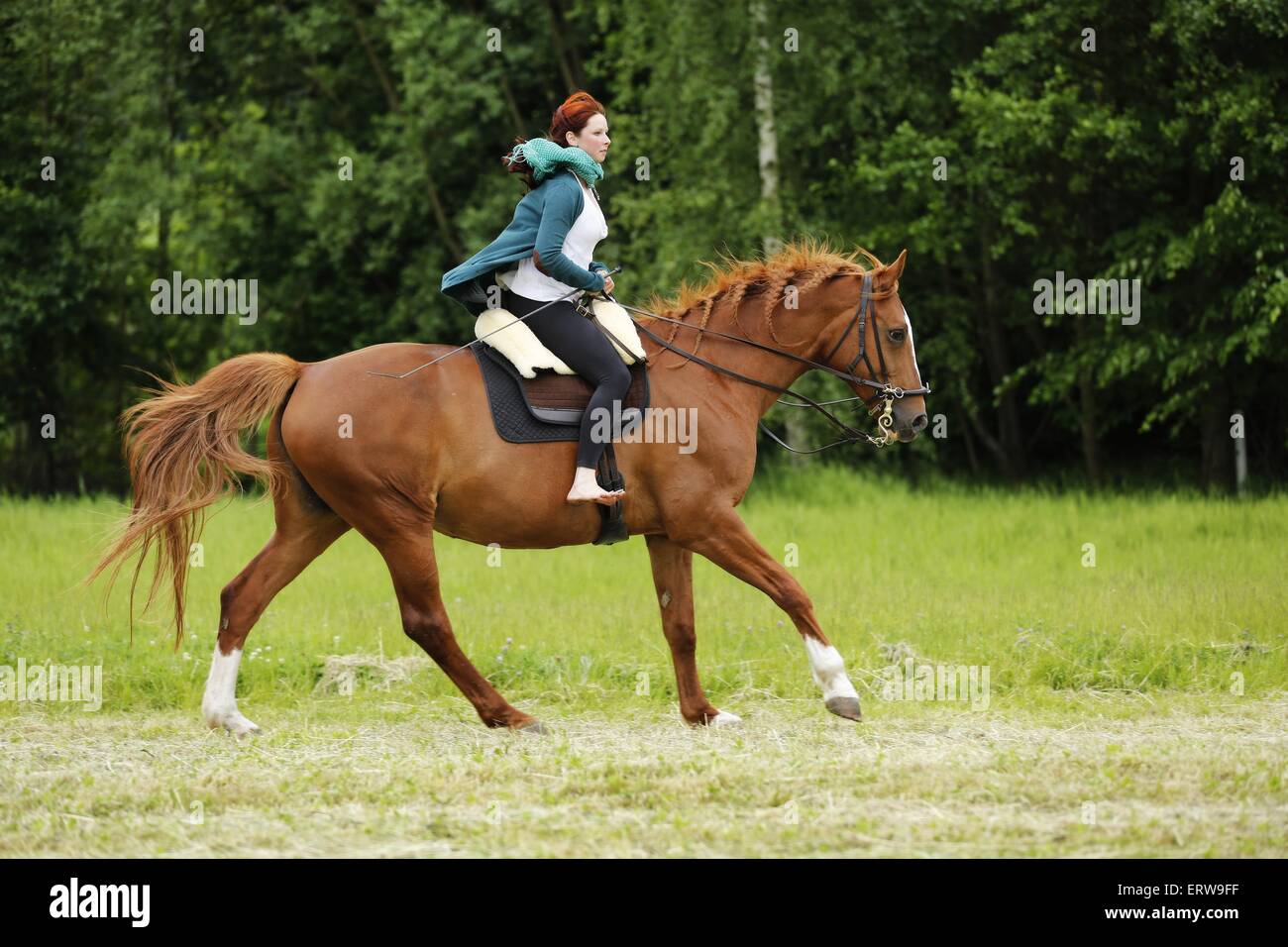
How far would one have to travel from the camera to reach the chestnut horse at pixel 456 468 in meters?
7.45

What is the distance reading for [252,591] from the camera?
763cm

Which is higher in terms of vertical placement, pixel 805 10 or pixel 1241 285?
pixel 805 10

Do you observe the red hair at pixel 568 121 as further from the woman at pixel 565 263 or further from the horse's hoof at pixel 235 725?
the horse's hoof at pixel 235 725

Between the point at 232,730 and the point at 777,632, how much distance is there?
11.9 ft

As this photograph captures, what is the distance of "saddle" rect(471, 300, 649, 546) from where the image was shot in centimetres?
750

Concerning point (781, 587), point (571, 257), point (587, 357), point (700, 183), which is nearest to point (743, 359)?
point (587, 357)

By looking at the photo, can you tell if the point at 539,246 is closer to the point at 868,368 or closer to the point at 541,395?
the point at 541,395

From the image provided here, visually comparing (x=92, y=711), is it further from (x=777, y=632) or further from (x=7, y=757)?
(x=777, y=632)

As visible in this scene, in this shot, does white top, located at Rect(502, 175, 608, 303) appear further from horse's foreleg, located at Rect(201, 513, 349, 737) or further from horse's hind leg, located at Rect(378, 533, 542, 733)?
horse's foreleg, located at Rect(201, 513, 349, 737)

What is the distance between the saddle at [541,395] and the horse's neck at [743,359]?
13.6 inches

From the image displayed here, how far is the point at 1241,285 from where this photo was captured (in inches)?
659

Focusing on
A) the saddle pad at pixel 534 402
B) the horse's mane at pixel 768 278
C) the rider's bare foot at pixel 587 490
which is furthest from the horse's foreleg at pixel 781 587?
the horse's mane at pixel 768 278
